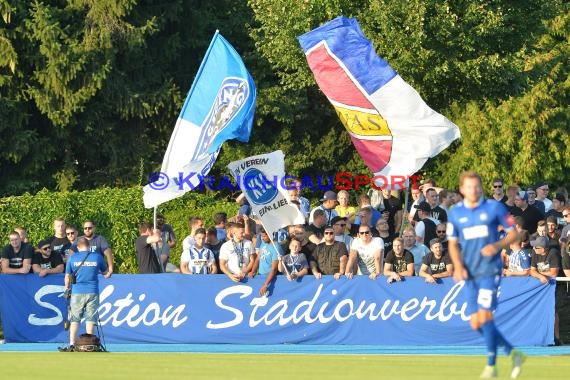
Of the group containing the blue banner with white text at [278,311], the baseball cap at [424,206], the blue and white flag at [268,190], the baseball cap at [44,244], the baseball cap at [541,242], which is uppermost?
the blue and white flag at [268,190]

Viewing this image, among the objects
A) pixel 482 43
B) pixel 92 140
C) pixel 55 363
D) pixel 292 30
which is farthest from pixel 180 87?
pixel 55 363

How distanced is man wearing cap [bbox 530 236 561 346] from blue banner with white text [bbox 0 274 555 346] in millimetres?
163

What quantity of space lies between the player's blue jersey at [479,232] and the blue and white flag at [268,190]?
8249 millimetres

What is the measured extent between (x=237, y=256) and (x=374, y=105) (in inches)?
137

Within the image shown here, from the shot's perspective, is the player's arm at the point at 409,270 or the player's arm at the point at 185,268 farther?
the player's arm at the point at 185,268

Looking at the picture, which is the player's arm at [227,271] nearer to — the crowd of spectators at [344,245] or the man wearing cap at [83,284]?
the crowd of spectators at [344,245]

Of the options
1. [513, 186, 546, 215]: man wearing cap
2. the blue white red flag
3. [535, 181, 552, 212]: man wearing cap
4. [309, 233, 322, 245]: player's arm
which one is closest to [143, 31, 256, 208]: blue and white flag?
the blue white red flag

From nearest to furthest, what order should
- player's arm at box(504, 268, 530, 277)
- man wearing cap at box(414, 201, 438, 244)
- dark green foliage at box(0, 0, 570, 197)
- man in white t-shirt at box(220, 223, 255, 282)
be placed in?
1. player's arm at box(504, 268, 530, 277)
2. man in white t-shirt at box(220, 223, 255, 282)
3. man wearing cap at box(414, 201, 438, 244)
4. dark green foliage at box(0, 0, 570, 197)

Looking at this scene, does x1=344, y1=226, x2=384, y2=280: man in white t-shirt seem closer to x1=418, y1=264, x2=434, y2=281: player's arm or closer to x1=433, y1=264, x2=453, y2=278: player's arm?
x1=418, y1=264, x2=434, y2=281: player's arm

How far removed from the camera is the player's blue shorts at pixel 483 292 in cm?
1291

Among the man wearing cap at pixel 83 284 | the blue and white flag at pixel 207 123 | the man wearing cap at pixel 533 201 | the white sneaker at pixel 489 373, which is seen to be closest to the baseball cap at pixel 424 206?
the man wearing cap at pixel 533 201

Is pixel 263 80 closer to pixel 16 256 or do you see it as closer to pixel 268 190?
pixel 268 190

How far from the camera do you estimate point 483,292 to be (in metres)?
13.0

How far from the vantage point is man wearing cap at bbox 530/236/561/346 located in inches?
801
